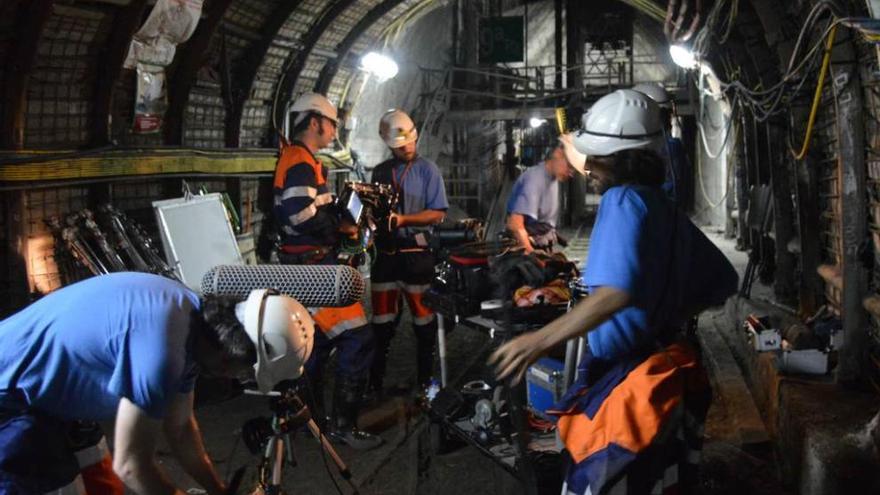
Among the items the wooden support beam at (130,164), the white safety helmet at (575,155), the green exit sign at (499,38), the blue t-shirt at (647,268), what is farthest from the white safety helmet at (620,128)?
the green exit sign at (499,38)

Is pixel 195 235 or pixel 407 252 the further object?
pixel 195 235

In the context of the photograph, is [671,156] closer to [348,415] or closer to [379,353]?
[348,415]

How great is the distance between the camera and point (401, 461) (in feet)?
18.9

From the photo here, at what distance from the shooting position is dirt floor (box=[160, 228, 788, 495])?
5281 mm

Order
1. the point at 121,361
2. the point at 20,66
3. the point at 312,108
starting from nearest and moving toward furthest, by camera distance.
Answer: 1. the point at 121,361
2. the point at 20,66
3. the point at 312,108

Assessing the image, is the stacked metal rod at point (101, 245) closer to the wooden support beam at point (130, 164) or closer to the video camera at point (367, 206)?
the wooden support beam at point (130, 164)

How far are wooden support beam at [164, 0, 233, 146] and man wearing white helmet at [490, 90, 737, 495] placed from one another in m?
5.93

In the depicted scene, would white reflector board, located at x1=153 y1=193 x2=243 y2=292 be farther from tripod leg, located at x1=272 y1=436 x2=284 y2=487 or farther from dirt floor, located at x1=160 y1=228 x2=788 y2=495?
tripod leg, located at x1=272 y1=436 x2=284 y2=487

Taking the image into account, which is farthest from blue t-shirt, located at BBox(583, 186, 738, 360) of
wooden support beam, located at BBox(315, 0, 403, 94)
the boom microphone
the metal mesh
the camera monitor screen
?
wooden support beam, located at BBox(315, 0, 403, 94)

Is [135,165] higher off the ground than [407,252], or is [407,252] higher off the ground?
[135,165]

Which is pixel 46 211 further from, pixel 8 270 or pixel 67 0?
pixel 67 0

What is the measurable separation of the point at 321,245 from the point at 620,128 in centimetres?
353

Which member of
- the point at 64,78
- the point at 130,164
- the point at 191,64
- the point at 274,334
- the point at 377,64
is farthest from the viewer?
the point at 377,64

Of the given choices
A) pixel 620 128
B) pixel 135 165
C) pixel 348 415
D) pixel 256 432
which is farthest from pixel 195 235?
pixel 620 128
